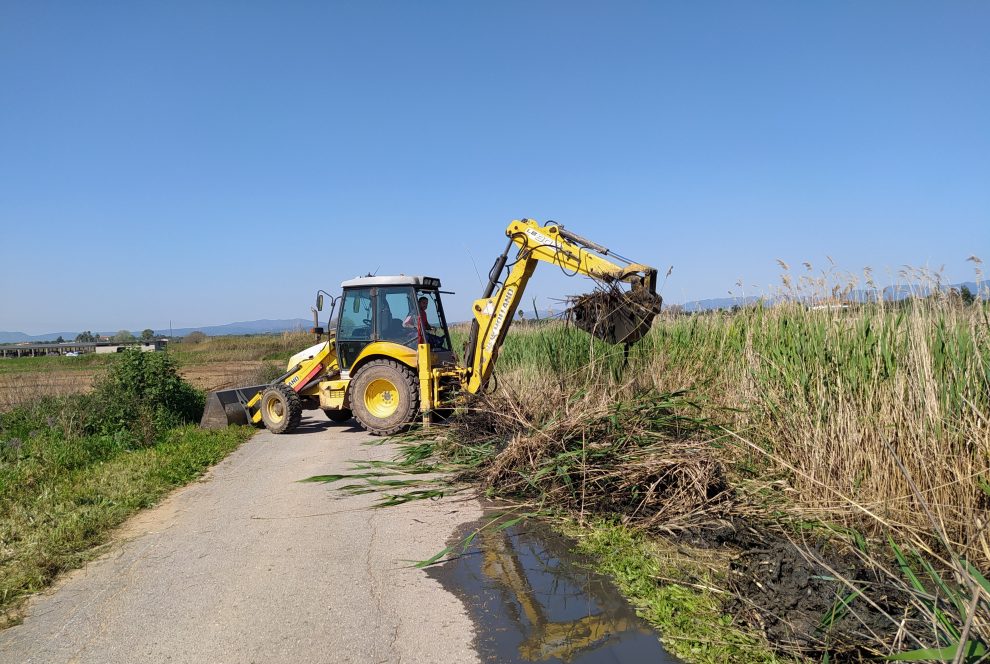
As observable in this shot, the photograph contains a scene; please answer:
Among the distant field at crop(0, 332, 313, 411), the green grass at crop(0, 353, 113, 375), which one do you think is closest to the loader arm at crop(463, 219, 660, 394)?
the distant field at crop(0, 332, 313, 411)

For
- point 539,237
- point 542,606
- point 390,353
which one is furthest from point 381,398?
point 542,606

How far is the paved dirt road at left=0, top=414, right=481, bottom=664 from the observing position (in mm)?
3979

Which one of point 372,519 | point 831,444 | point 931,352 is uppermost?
point 931,352

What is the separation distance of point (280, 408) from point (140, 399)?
2.32 m

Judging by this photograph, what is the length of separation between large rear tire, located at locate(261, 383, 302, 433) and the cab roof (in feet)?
6.78

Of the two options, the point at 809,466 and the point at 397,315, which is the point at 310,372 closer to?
the point at 397,315

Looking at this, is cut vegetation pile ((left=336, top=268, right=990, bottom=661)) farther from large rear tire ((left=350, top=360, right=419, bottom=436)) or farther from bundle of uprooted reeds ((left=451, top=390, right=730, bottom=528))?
large rear tire ((left=350, top=360, right=419, bottom=436))

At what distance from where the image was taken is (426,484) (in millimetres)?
7625

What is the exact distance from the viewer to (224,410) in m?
12.3

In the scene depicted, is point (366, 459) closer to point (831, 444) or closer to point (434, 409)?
point (434, 409)

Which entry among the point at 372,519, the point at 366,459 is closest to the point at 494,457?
the point at 372,519

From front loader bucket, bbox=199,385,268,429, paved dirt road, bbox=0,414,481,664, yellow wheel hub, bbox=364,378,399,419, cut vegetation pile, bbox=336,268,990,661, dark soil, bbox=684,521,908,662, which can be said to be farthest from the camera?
front loader bucket, bbox=199,385,268,429

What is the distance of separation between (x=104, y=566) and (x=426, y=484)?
3.15 meters

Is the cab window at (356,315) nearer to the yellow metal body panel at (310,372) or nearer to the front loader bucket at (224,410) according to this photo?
the yellow metal body panel at (310,372)
